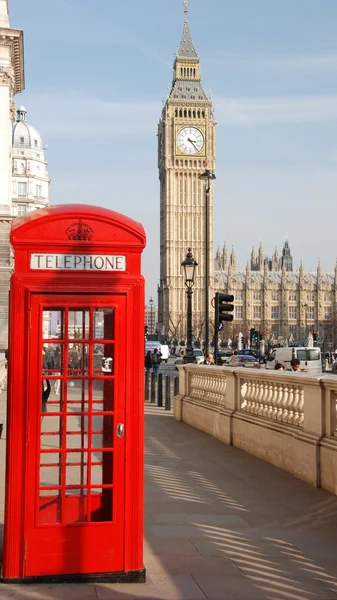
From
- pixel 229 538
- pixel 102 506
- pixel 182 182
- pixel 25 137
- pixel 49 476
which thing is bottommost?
pixel 229 538

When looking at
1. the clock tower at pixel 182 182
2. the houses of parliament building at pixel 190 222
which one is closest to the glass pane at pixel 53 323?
the houses of parliament building at pixel 190 222

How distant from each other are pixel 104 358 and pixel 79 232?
83 cm

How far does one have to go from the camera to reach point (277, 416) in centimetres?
1065

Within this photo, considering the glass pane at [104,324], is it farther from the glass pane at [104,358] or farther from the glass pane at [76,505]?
the glass pane at [76,505]

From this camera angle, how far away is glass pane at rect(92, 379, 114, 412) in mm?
5590

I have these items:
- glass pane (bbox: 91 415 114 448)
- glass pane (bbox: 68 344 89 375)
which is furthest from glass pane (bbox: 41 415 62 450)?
glass pane (bbox: 68 344 89 375)

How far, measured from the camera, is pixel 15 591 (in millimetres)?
5301

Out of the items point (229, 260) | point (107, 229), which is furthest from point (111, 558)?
point (229, 260)

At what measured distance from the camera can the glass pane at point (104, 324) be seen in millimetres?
5586

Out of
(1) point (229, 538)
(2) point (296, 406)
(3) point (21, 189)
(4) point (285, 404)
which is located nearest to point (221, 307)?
(4) point (285, 404)

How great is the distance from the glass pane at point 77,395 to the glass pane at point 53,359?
0.37 feet

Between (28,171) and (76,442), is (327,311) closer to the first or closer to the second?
(28,171)

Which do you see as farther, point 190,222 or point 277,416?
point 190,222

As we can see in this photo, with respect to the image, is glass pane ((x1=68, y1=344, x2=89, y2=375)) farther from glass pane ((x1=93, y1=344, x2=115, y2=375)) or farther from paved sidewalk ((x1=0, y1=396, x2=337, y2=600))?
paved sidewalk ((x1=0, y1=396, x2=337, y2=600))
